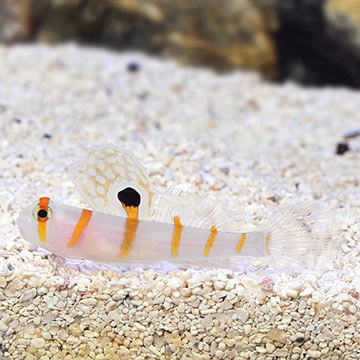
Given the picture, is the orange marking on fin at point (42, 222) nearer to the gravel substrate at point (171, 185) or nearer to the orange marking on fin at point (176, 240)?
the gravel substrate at point (171, 185)

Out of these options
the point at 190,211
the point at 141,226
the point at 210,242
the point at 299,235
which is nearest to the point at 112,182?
the point at 141,226

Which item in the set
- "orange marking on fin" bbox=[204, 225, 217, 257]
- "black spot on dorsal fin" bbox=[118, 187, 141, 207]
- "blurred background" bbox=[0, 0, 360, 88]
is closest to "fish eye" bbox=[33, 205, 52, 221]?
"black spot on dorsal fin" bbox=[118, 187, 141, 207]

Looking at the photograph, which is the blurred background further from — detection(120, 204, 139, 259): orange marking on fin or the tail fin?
detection(120, 204, 139, 259): orange marking on fin

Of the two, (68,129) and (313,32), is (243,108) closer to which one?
(313,32)

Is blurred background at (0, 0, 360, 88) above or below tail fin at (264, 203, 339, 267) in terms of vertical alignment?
above

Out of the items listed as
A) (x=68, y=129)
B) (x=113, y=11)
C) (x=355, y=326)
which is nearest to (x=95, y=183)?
(x=355, y=326)

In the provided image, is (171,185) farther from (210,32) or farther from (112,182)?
(210,32)
